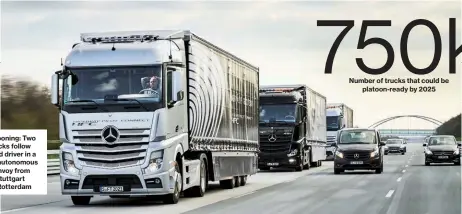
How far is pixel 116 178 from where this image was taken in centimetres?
1914

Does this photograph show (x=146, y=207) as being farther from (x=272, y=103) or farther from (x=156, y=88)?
(x=272, y=103)

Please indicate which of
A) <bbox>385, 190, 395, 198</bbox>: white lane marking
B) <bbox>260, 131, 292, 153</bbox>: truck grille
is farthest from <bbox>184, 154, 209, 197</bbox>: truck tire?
<bbox>260, 131, 292, 153</bbox>: truck grille

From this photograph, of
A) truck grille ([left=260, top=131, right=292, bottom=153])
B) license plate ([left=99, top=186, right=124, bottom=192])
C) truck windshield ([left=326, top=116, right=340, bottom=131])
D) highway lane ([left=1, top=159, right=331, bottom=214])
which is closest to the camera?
highway lane ([left=1, top=159, right=331, bottom=214])

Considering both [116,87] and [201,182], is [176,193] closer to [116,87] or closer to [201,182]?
[201,182]

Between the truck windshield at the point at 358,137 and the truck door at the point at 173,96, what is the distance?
59.7 feet

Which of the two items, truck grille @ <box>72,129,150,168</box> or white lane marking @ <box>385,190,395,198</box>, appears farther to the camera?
white lane marking @ <box>385,190,395,198</box>

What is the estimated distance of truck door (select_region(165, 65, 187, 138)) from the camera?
19131 mm

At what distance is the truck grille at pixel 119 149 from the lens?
754 inches

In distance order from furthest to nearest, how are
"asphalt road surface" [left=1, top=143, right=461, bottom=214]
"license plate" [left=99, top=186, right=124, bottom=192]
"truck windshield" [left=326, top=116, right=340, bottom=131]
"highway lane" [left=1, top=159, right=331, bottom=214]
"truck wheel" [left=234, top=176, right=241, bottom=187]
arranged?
1. "truck windshield" [left=326, top=116, right=340, bottom=131]
2. "truck wheel" [left=234, top=176, right=241, bottom=187]
3. "license plate" [left=99, top=186, right=124, bottom=192]
4. "highway lane" [left=1, top=159, right=331, bottom=214]
5. "asphalt road surface" [left=1, top=143, right=461, bottom=214]

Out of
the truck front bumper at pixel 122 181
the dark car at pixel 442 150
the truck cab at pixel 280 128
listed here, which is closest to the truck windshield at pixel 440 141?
the dark car at pixel 442 150

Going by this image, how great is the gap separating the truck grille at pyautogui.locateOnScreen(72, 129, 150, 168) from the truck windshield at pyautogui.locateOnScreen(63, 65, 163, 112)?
60cm

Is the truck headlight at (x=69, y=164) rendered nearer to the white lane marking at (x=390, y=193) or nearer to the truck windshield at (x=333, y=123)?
the white lane marking at (x=390, y=193)

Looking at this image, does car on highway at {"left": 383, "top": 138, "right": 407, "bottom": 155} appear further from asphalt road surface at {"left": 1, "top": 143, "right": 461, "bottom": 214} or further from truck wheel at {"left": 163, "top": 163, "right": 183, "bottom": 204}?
truck wheel at {"left": 163, "top": 163, "right": 183, "bottom": 204}

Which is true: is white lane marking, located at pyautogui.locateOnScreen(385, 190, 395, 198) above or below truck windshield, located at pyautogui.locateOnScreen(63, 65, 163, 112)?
below
